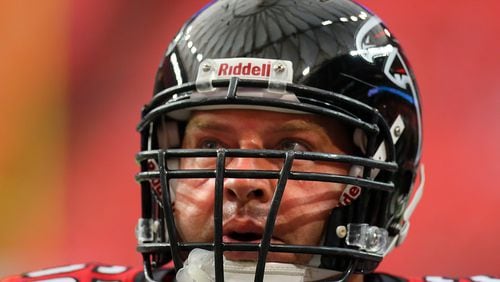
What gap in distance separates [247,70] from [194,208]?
0.20m

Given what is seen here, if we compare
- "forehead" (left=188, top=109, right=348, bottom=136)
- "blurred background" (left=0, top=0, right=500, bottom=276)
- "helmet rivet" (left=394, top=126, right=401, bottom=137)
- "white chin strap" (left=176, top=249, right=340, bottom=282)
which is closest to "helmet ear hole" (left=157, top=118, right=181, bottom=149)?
"forehead" (left=188, top=109, right=348, bottom=136)

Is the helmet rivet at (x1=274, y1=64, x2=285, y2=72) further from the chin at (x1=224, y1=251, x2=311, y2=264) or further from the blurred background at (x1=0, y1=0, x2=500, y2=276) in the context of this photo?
the blurred background at (x1=0, y1=0, x2=500, y2=276)

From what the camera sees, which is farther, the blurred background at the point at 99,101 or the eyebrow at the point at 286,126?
the blurred background at the point at 99,101

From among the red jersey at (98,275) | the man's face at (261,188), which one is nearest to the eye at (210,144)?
the man's face at (261,188)

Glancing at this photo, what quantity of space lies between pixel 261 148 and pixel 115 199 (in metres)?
1.08

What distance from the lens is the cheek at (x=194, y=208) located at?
985 millimetres

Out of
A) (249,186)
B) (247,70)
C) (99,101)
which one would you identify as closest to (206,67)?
(247,70)

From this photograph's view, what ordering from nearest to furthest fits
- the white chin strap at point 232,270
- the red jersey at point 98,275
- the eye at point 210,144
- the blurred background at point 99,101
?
the white chin strap at point 232,270, the eye at point 210,144, the red jersey at point 98,275, the blurred background at point 99,101

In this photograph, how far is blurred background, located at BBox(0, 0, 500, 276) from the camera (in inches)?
69.9

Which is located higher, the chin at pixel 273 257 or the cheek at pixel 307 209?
the cheek at pixel 307 209

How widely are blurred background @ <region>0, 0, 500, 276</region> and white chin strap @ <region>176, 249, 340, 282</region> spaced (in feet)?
2.82

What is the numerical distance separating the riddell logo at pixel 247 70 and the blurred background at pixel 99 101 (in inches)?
34.9

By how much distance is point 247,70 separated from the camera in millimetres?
972

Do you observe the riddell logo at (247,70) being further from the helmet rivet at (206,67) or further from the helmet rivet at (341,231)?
the helmet rivet at (341,231)
